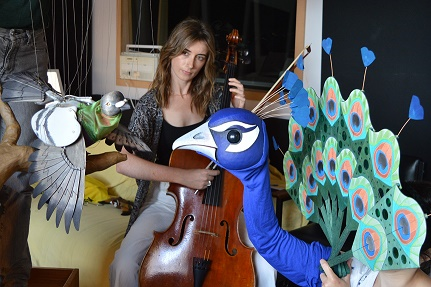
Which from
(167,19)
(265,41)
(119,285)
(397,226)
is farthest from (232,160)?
(167,19)

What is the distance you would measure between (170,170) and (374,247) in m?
0.86

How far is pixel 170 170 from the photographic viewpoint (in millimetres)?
1871

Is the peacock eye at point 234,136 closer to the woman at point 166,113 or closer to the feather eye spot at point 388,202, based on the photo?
the feather eye spot at point 388,202

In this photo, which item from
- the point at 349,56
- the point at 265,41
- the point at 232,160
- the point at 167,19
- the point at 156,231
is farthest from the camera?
the point at 167,19

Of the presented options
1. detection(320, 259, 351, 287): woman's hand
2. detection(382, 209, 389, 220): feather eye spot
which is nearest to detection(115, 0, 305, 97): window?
detection(320, 259, 351, 287): woman's hand

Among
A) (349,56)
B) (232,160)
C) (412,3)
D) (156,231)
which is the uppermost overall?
(412,3)

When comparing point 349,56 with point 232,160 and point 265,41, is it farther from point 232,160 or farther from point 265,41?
point 232,160

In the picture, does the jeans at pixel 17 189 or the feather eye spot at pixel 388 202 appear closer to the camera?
the feather eye spot at pixel 388 202

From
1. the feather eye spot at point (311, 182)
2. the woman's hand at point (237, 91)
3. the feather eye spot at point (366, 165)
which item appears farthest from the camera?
the woman's hand at point (237, 91)

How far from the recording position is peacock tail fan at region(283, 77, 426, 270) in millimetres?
1080

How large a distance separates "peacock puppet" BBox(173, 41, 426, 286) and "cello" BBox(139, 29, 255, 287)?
0.31m

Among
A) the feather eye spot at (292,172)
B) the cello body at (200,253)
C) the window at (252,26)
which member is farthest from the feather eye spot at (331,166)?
the window at (252,26)

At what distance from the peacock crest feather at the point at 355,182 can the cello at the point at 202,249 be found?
0.34m

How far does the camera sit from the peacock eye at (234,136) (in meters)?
1.31
